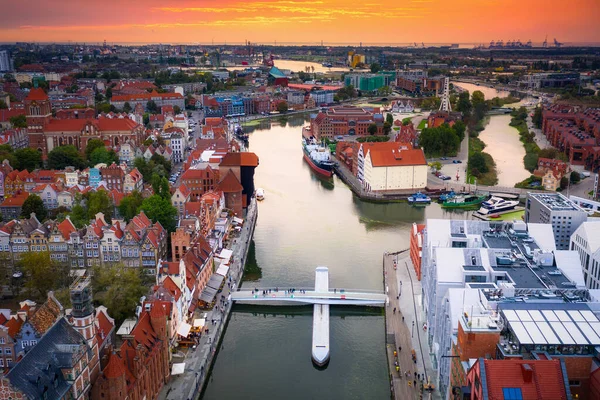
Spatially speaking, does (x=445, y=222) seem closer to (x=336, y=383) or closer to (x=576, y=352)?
(x=336, y=383)

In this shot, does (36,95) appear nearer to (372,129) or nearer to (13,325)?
(372,129)

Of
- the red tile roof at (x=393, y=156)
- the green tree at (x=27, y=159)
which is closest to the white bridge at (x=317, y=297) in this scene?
the red tile roof at (x=393, y=156)

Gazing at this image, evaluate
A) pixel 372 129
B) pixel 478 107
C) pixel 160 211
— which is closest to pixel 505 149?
pixel 372 129

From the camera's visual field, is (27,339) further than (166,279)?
No

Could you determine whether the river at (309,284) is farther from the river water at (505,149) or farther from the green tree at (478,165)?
the river water at (505,149)

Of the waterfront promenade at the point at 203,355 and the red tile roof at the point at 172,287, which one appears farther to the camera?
the red tile roof at the point at 172,287

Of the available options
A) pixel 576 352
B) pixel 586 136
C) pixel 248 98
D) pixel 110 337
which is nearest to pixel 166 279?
pixel 110 337
